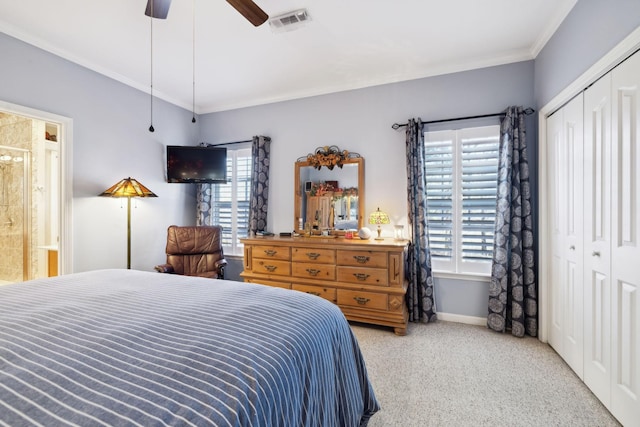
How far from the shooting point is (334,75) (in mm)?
3398

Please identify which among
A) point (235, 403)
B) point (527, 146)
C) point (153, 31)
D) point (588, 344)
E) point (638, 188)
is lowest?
point (588, 344)

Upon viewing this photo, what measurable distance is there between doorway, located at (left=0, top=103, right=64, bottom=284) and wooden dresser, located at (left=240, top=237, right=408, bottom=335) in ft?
10.7

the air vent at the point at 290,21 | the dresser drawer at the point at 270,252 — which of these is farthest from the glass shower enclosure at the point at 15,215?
the air vent at the point at 290,21

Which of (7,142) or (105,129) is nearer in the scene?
(105,129)

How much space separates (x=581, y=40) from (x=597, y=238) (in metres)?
1.38

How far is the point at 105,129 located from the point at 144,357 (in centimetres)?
328

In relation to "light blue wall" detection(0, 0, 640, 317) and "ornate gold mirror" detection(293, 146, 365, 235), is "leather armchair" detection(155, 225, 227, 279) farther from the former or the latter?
"ornate gold mirror" detection(293, 146, 365, 235)

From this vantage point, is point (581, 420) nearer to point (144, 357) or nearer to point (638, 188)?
point (638, 188)

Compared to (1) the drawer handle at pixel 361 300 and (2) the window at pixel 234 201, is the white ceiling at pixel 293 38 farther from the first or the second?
(1) the drawer handle at pixel 361 300

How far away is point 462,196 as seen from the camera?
10.4 feet

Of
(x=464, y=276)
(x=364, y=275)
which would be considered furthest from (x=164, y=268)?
(x=464, y=276)

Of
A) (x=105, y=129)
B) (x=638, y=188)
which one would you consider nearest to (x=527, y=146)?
(x=638, y=188)

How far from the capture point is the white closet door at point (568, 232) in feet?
7.11

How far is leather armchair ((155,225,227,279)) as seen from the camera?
3592 mm
